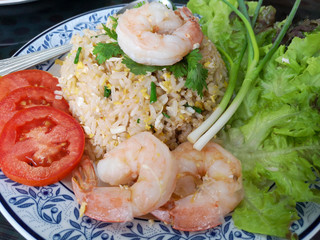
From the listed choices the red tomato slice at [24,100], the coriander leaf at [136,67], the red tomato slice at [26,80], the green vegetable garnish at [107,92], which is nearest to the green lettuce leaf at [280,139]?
the coriander leaf at [136,67]

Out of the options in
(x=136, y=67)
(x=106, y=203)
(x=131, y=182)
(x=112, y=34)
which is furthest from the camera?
(x=112, y=34)

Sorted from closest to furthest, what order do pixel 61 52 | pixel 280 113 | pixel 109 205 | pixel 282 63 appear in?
pixel 109 205
pixel 280 113
pixel 282 63
pixel 61 52

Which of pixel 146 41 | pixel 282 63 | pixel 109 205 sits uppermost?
pixel 146 41

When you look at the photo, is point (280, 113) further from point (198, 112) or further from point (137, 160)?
point (137, 160)

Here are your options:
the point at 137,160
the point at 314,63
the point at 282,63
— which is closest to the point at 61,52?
the point at 137,160

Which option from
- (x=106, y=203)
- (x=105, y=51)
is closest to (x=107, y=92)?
(x=105, y=51)

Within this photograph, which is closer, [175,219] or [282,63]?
[175,219]

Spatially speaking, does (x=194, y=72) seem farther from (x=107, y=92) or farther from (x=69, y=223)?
(x=69, y=223)
